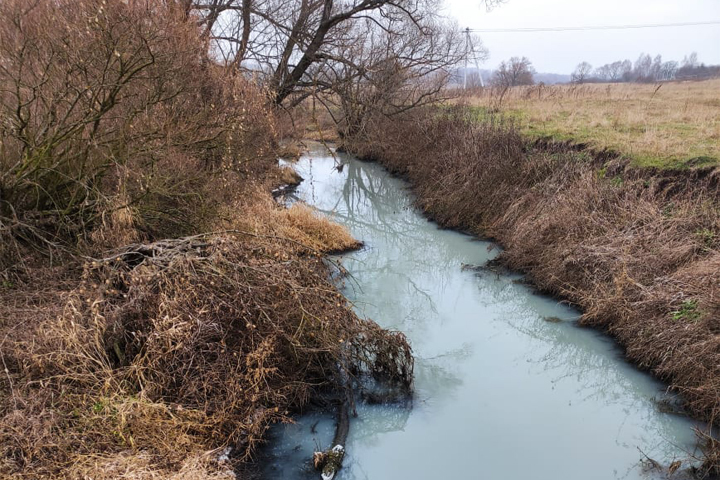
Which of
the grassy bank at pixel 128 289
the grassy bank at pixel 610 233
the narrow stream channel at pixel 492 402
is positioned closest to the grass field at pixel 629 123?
the grassy bank at pixel 610 233

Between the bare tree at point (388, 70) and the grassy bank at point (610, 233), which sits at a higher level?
the bare tree at point (388, 70)

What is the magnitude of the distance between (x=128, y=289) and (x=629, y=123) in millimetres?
12498

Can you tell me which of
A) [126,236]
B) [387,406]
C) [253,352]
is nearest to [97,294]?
[126,236]

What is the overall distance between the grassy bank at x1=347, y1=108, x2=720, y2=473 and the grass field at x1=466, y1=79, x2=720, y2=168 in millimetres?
562

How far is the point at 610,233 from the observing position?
8445 mm

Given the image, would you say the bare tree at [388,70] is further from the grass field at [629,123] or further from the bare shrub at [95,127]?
the bare shrub at [95,127]

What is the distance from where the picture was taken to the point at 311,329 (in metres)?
5.55

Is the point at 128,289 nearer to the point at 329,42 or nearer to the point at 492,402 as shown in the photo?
the point at 492,402

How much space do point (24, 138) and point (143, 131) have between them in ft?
4.50

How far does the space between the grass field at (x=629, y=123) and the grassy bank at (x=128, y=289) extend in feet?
23.8

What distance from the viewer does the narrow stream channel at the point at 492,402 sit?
5113 mm

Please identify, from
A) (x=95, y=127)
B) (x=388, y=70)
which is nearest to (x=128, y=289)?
(x=95, y=127)

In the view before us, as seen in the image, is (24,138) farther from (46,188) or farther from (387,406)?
(387,406)

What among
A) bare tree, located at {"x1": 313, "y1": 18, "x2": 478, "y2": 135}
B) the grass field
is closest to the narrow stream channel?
the grass field
